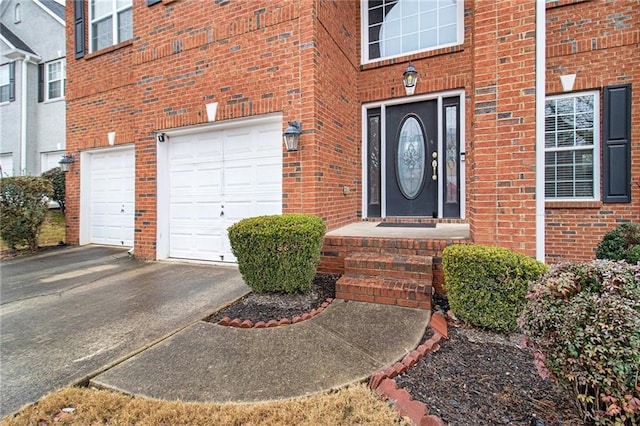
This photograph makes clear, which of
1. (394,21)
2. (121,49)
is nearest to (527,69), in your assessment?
(394,21)

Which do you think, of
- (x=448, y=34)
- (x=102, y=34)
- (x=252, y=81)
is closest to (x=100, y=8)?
(x=102, y=34)

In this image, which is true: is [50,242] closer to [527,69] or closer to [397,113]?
[397,113]

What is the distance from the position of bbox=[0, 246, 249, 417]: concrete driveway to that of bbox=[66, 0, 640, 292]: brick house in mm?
930

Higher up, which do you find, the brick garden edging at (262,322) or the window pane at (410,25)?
the window pane at (410,25)

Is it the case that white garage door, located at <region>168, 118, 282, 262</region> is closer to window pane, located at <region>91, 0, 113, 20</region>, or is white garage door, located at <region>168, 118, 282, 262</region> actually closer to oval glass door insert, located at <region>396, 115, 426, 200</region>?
oval glass door insert, located at <region>396, 115, 426, 200</region>

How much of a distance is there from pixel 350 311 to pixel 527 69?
10.4 ft

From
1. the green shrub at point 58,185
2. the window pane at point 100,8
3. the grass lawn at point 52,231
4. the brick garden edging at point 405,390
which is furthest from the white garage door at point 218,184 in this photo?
the green shrub at point 58,185

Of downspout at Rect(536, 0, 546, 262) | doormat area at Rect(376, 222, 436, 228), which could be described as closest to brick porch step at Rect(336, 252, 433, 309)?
downspout at Rect(536, 0, 546, 262)

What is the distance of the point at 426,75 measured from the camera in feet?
19.4

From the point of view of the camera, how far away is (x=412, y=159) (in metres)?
6.18

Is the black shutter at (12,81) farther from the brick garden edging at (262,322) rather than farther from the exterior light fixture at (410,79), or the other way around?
the brick garden edging at (262,322)

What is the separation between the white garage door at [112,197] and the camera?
712 cm

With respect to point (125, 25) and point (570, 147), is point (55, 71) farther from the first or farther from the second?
point (570, 147)

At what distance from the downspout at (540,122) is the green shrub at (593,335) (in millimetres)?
1596
